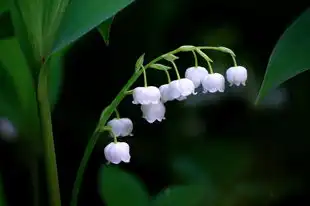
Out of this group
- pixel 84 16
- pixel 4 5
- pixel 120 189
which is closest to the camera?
pixel 84 16

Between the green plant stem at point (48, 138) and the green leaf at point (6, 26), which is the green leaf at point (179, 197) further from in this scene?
the green leaf at point (6, 26)

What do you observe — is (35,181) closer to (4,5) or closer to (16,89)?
(16,89)

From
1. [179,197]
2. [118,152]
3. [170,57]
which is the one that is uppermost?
[170,57]

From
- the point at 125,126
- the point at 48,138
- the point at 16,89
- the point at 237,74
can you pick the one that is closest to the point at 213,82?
the point at 237,74

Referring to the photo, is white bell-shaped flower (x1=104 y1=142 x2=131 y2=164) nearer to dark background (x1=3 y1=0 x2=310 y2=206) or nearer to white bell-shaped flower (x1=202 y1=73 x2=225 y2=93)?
white bell-shaped flower (x1=202 y1=73 x2=225 y2=93)

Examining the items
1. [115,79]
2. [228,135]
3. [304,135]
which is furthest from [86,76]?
[304,135]

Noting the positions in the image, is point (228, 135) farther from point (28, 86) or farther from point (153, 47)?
point (28, 86)
